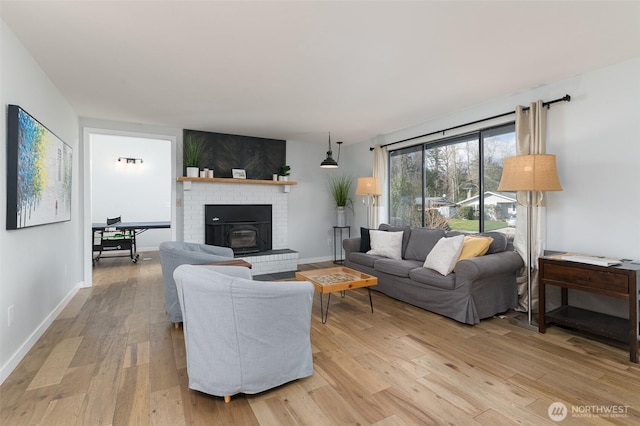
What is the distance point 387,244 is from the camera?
4520 millimetres

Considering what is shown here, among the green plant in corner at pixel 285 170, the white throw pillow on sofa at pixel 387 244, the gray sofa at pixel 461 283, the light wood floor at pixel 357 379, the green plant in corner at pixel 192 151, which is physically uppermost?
the green plant in corner at pixel 192 151

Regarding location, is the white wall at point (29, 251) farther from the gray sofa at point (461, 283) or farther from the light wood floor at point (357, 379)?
the gray sofa at point (461, 283)

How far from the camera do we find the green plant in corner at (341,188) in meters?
6.36

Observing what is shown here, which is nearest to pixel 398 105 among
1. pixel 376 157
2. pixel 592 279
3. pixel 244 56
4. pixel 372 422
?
pixel 376 157

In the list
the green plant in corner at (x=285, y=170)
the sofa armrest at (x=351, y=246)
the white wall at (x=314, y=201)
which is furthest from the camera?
the white wall at (x=314, y=201)

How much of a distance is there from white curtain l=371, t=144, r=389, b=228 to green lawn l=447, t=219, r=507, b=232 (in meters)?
→ 1.29

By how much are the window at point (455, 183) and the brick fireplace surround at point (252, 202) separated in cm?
208

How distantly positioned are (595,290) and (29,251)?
4.71 m

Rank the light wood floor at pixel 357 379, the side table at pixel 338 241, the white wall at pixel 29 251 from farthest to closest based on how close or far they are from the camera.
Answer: the side table at pixel 338 241 → the white wall at pixel 29 251 → the light wood floor at pixel 357 379

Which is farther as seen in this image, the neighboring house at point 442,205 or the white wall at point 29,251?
the neighboring house at point 442,205

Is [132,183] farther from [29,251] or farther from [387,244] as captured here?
[387,244]

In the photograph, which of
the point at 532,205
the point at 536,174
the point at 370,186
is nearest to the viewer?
the point at 536,174

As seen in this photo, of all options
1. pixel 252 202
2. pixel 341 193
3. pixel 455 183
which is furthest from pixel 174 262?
pixel 341 193

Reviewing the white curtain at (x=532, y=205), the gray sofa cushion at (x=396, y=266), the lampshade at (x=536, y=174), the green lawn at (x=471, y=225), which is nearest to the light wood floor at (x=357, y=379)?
the white curtain at (x=532, y=205)
